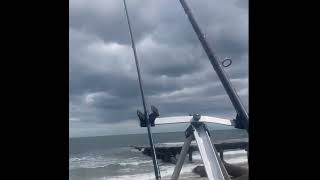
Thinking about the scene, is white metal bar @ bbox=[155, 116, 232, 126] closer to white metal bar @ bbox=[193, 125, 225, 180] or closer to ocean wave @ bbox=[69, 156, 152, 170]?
white metal bar @ bbox=[193, 125, 225, 180]

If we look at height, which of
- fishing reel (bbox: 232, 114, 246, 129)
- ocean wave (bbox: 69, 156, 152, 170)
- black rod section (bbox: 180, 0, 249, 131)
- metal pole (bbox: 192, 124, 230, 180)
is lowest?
metal pole (bbox: 192, 124, 230, 180)

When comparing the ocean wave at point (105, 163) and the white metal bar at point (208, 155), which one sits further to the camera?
the ocean wave at point (105, 163)

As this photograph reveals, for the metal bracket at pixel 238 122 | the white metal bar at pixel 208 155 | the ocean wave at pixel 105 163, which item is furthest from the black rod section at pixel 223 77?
the ocean wave at pixel 105 163

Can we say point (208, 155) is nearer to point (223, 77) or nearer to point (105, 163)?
point (223, 77)

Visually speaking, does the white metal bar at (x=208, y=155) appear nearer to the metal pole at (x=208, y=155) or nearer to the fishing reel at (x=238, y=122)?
the metal pole at (x=208, y=155)

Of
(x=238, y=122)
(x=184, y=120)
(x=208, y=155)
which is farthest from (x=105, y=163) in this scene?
(x=208, y=155)

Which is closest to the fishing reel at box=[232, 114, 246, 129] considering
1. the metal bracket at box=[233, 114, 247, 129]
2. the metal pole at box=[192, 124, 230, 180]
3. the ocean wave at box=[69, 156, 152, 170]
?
the metal bracket at box=[233, 114, 247, 129]

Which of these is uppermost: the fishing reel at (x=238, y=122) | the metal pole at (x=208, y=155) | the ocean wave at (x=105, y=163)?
the ocean wave at (x=105, y=163)

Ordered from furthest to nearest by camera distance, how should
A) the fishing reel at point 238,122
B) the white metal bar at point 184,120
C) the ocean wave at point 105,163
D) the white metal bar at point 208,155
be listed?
the ocean wave at point 105,163 < the fishing reel at point 238,122 < the white metal bar at point 184,120 < the white metal bar at point 208,155

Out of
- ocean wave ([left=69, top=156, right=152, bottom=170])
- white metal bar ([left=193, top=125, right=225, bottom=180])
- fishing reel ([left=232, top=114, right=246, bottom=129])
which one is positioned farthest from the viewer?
ocean wave ([left=69, top=156, right=152, bottom=170])
